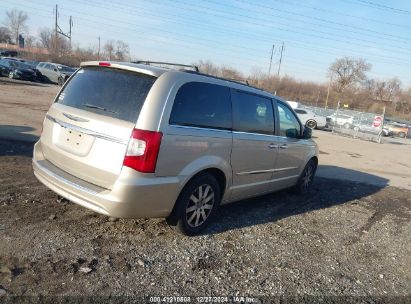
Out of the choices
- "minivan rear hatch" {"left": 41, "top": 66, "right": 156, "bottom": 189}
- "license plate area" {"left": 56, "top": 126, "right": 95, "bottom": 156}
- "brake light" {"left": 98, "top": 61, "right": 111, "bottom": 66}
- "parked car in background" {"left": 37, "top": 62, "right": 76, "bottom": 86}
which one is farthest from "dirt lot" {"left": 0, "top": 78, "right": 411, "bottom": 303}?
"parked car in background" {"left": 37, "top": 62, "right": 76, "bottom": 86}

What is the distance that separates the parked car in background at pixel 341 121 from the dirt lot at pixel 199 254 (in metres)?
22.7

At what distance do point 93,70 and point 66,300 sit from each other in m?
2.47

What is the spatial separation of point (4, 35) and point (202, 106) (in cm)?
10891

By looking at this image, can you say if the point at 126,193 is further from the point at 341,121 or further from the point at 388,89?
the point at 388,89

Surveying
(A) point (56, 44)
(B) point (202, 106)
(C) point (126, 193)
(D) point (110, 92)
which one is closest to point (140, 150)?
(C) point (126, 193)

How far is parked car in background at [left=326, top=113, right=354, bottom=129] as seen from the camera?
27786 millimetres

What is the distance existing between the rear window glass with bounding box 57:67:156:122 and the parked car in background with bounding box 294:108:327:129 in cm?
2416

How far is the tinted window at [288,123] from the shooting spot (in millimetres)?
6060

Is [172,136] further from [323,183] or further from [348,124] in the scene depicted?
[348,124]

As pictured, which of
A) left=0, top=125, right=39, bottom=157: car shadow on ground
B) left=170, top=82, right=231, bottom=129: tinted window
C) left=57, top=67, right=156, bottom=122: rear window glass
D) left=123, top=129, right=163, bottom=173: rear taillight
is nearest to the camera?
left=123, top=129, right=163, bottom=173: rear taillight

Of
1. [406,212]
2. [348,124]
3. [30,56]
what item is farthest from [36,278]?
[30,56]

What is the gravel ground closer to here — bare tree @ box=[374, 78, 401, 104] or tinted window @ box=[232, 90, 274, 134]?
tinted window @ box=[232, 90, 274, 134]

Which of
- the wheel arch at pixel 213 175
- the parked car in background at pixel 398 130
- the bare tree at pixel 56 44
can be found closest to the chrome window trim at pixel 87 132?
the wheel arch at pixel 213 175

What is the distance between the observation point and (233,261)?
13.6 ft
